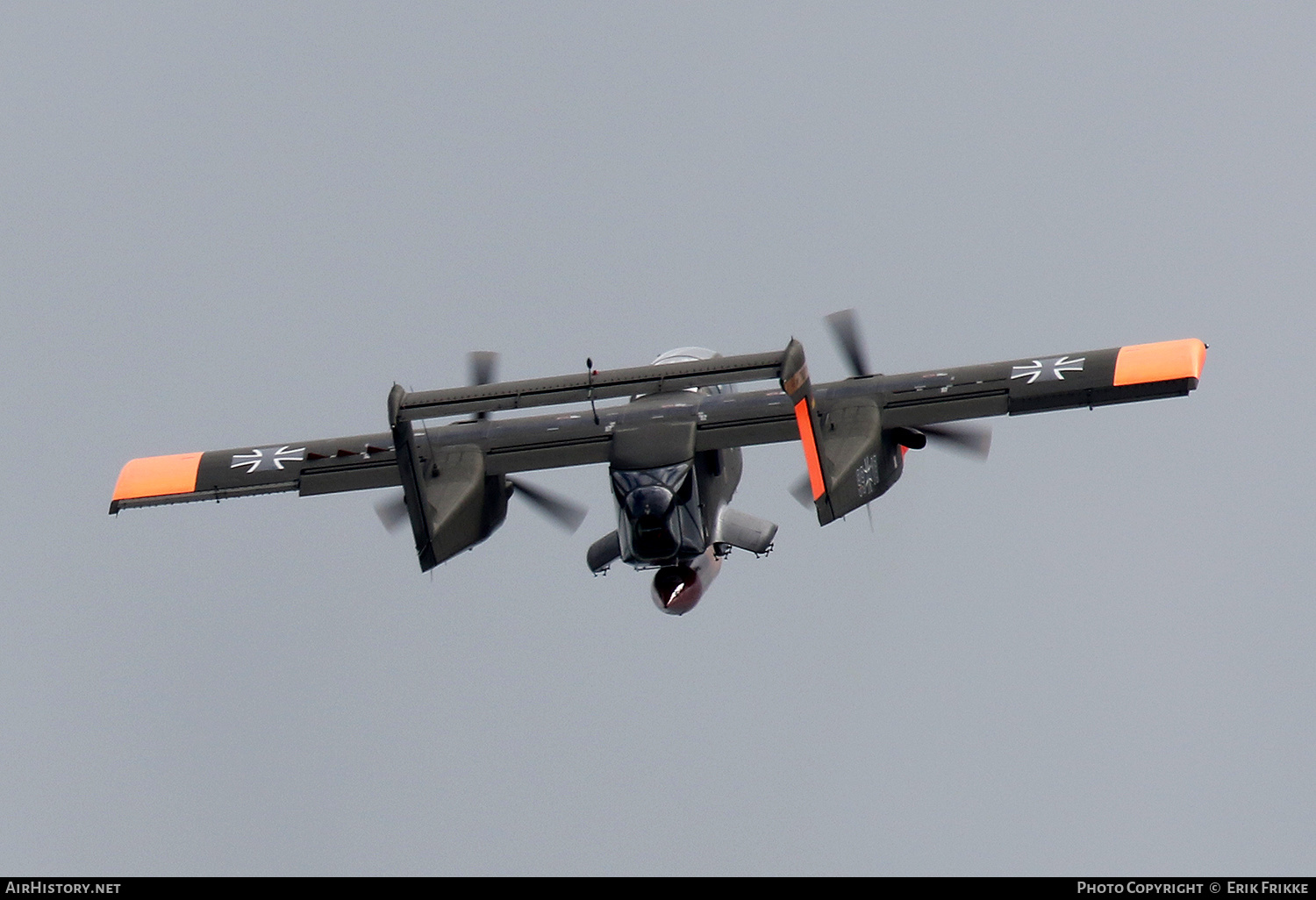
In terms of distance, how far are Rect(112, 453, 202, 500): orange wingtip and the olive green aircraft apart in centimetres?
119

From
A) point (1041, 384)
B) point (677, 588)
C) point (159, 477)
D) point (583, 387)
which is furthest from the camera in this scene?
point (159, 477)

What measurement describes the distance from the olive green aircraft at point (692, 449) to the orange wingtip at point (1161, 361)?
0.12 ft

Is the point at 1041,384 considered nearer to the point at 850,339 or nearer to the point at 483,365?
the point at 850,339

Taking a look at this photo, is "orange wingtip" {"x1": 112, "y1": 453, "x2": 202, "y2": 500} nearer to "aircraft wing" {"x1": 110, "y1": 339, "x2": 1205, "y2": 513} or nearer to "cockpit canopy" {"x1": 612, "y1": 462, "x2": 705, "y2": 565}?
"aircraft wing" {"x1": 110, "y1": 339, "x2": 1205, "y2": 513}

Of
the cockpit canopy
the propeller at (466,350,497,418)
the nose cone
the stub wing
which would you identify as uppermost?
the propeller at (466,350,497,418)

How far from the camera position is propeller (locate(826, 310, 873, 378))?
5162 cm

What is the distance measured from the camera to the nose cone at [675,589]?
5031cm

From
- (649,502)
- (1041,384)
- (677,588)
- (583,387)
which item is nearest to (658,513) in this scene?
(649,502)

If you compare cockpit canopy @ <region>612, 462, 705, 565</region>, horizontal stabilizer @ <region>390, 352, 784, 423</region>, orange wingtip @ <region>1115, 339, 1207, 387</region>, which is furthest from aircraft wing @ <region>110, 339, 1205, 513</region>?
horizontal stabilizer @ <region>390, 352, 784, 423</region>

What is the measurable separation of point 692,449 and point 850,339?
498 cm

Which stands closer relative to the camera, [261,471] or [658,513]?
[658,513]

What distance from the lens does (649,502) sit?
48.7 m

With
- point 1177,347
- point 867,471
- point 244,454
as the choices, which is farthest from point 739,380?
point 244,454
